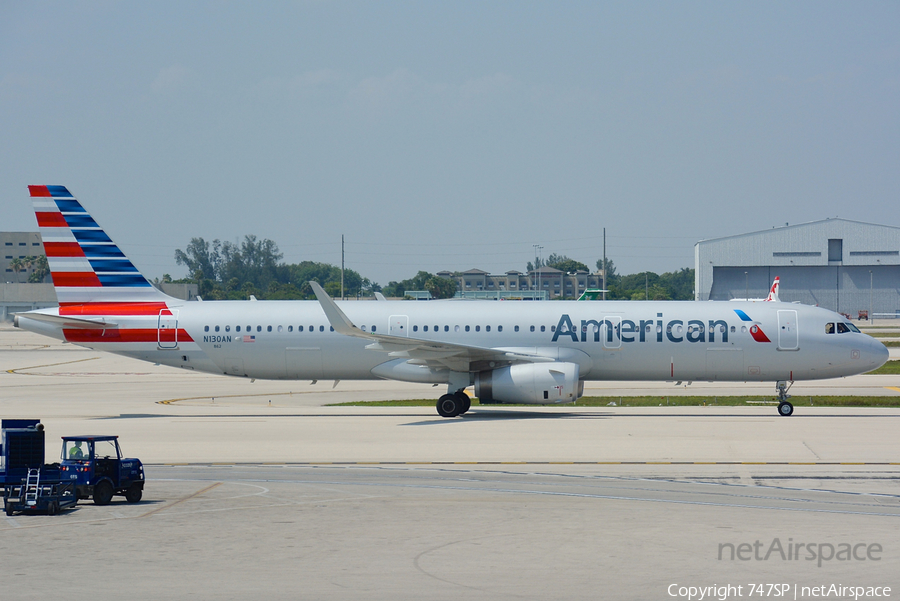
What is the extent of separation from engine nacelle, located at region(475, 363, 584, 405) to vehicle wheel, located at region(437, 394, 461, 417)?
1.02m

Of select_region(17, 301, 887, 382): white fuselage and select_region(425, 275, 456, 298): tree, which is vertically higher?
select_region(425, 275, 456, 298): tree

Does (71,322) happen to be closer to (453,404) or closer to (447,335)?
(447,335)

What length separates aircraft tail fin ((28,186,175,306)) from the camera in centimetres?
3300

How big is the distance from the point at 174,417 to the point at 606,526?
20941 millimetres

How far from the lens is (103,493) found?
51.6 ft

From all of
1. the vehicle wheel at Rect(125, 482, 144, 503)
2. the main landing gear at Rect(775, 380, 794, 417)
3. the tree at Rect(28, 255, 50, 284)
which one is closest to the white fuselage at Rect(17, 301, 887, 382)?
the main landing gear at Rect(775, 380, 794, 417)

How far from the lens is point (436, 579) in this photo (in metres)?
10.9

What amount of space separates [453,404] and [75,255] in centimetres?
1491

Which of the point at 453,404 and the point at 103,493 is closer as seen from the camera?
the point at 103,493

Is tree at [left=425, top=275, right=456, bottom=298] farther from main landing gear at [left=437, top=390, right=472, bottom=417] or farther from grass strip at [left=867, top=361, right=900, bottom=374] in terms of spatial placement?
main landing gear at [left=437, top=390, right=472, bottom=417]

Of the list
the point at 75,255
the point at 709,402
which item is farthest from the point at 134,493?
the point at 709,402

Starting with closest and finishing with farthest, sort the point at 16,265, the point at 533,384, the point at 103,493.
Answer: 1. the point at 103,493
2. the point at 533,384
3. the point at 16,265

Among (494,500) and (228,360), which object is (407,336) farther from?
(494,500)

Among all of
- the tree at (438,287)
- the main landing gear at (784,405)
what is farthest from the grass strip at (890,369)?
the tree at (438,287)
